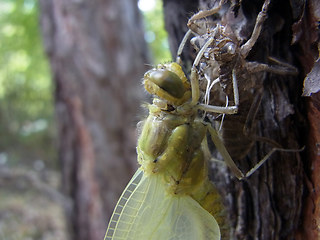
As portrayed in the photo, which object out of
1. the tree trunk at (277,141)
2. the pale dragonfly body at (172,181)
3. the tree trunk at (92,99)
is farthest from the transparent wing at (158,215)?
the tree trunk at (92,99)

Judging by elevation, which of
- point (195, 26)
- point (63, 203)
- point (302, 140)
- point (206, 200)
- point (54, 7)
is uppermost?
point (54, 7)

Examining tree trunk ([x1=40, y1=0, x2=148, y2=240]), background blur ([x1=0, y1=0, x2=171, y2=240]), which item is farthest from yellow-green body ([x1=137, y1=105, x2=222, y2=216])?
tree trunk ([x1=40, y1=0, x2=148, y2=240])

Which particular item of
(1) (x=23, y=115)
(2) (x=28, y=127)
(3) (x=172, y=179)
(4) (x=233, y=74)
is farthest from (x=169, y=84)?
(1) (x=23, y=115)

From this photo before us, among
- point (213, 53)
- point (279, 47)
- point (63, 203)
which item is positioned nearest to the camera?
point (213, 53)

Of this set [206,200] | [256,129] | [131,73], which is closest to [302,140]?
[256,129]

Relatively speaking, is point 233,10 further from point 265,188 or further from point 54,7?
point 54,7

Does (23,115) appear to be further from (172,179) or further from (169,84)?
(169,84)
